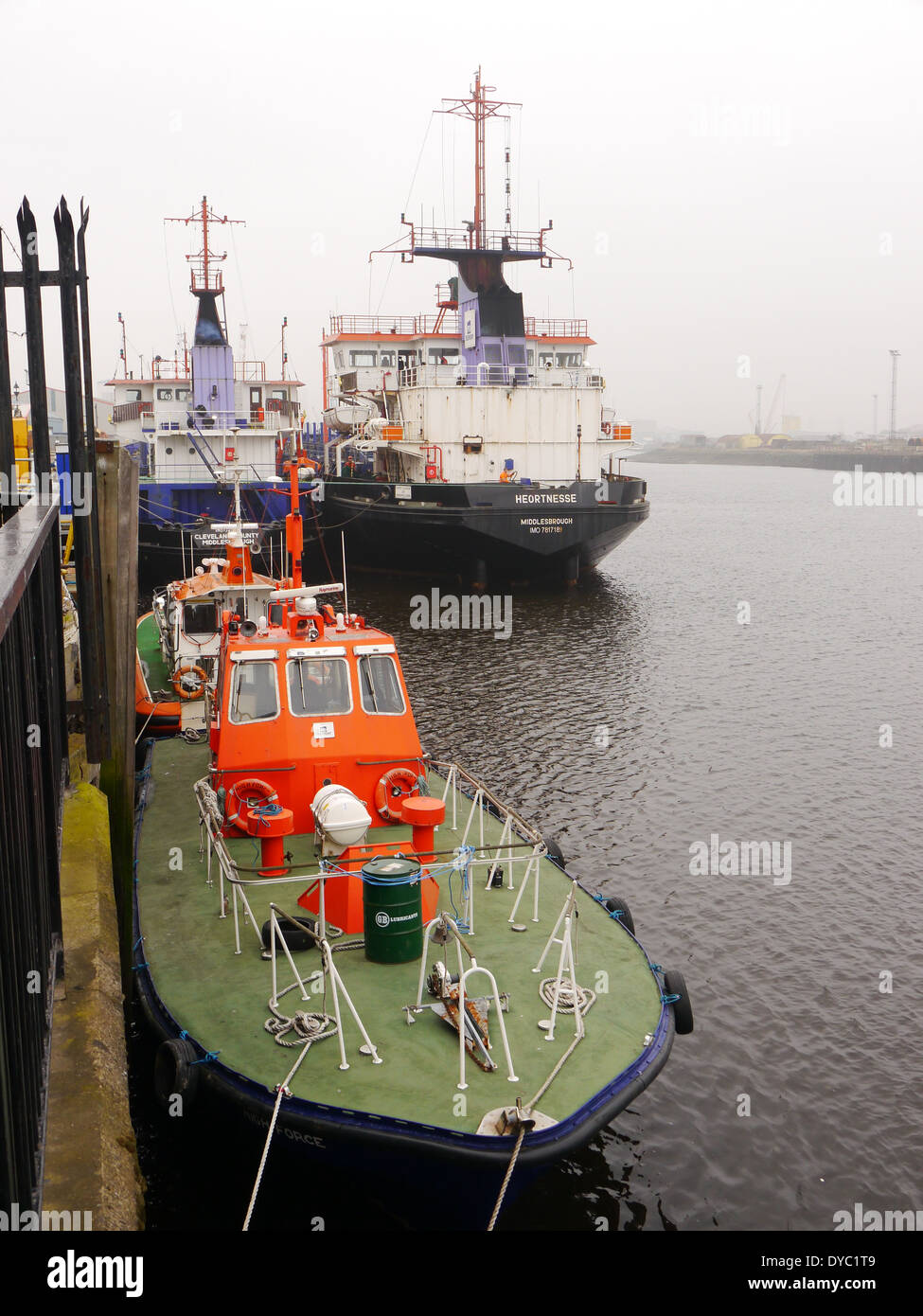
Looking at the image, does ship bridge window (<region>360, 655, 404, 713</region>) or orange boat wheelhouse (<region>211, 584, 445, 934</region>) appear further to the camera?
ship bridge window (<region>360, 655, 404, 713</region>)

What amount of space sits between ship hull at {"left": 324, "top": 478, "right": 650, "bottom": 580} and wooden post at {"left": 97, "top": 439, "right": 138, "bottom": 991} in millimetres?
23850

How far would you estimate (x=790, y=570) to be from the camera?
50469 millimetres

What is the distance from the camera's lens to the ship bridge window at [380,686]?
12.3 m

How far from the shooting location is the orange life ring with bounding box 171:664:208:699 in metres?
20.2

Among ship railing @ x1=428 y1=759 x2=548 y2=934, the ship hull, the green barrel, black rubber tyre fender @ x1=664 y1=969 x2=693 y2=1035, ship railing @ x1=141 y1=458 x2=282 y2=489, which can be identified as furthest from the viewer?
ship railing @ x1=141 y1=458 x2=282 y2=489

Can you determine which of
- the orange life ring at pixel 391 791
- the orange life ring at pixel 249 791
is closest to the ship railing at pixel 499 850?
the orange life ring at pixel 391 791

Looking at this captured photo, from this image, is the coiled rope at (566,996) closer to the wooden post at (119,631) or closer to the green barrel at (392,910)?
the green barrel at (392,910)

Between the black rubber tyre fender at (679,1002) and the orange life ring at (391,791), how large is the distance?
3.60 metres

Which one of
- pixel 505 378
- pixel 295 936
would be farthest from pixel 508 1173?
pixel 505 378

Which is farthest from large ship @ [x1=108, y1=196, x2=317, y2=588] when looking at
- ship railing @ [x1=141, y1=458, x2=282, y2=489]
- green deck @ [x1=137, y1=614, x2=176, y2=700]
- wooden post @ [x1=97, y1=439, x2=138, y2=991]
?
wooden post @ [x1=97, y1=439, x2=138, y2=991]

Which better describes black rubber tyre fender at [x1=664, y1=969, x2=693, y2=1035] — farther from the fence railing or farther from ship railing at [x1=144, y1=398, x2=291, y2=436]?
ship railing at [x1=144, y1=398, x2=291, y2=436]

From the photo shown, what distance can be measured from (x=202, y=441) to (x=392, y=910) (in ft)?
121

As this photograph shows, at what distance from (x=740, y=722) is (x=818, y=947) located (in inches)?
417

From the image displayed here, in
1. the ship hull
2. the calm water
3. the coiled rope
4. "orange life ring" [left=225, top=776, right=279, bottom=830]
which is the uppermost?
the ship hull
